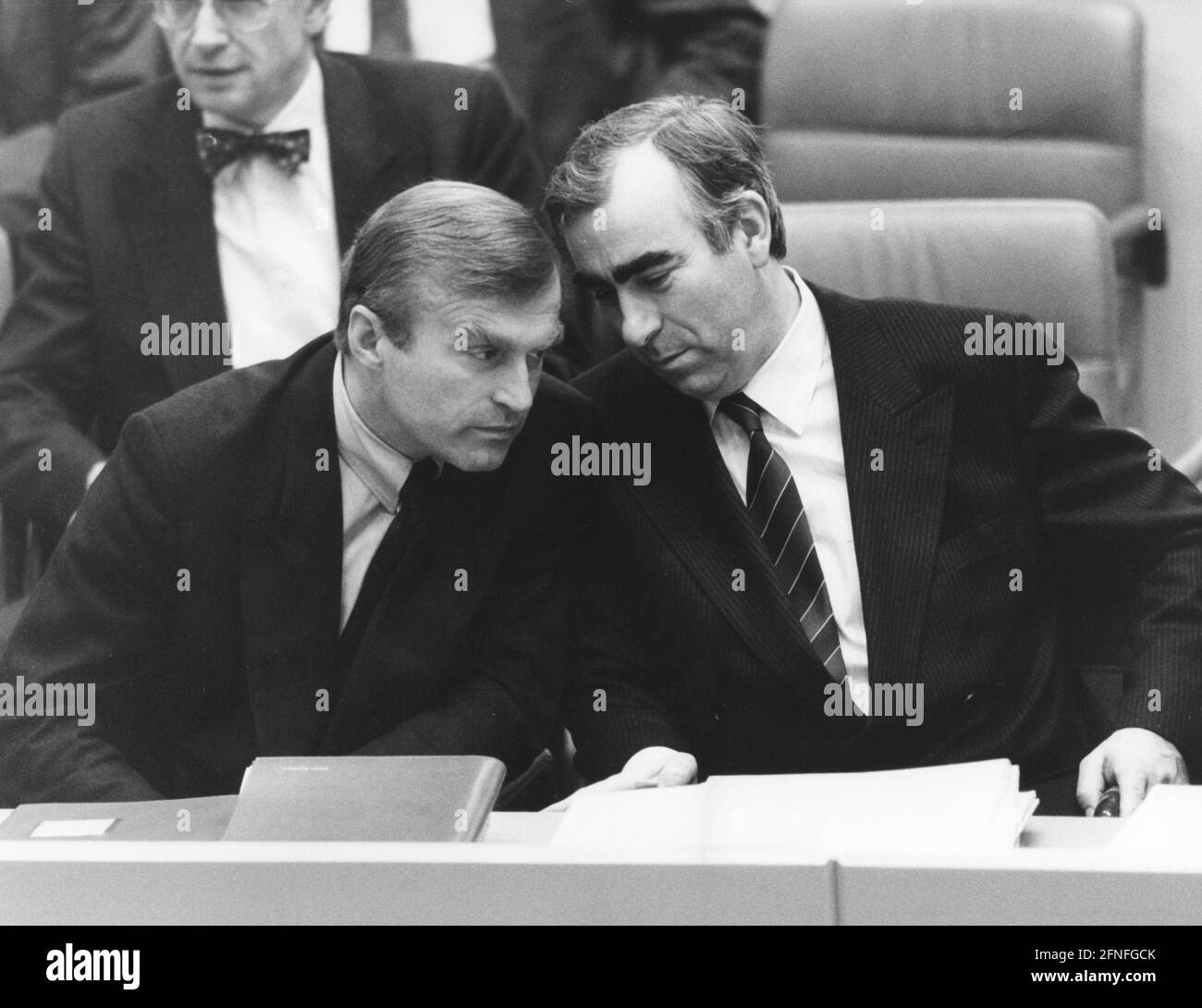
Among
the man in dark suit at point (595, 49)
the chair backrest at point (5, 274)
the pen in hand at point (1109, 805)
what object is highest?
A: the man in dark suit at point (595, 49)

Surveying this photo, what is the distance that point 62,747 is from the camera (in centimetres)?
239

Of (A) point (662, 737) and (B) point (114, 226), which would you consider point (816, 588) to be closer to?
(A) point (662, 737)

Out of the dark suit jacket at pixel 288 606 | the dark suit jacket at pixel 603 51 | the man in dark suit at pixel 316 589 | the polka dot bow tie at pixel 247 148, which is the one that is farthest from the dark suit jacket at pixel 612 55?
the dark suit jacket at pixel 288 606

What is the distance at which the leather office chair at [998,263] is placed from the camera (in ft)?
7.77

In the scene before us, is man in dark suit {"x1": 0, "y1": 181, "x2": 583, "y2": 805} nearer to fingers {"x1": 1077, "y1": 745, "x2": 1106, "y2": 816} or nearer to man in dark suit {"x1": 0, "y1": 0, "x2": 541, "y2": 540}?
man in dark suit {"x1": 0, "y1": 0, "x2": 541, "y2": 540}

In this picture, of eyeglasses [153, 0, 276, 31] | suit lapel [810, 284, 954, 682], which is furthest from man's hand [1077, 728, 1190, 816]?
eyeglasses [153, 0, 276, 31]

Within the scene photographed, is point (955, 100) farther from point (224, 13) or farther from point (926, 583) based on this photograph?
point (224, 13)

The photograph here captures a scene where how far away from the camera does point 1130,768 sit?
218 cm

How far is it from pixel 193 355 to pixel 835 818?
110cm

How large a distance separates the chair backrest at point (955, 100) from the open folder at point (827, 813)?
0.81m

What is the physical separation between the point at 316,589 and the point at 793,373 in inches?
27.8

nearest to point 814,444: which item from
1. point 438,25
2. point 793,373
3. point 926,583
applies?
point 793,373

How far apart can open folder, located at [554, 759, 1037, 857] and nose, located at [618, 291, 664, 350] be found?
0.59m

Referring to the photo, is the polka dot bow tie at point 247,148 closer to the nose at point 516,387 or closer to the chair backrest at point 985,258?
the nose at point 516,387
